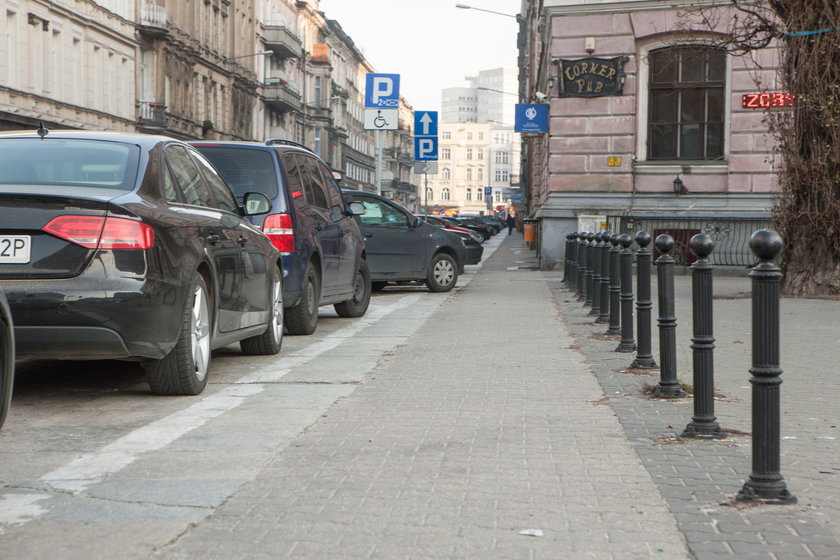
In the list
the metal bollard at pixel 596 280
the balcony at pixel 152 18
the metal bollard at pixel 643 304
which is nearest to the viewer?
the metal bollard at pixel 643 304

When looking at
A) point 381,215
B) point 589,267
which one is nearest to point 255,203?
point 589,267

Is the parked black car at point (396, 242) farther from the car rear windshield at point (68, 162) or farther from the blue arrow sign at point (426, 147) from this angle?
the blue arrow sign at point (426, 147)

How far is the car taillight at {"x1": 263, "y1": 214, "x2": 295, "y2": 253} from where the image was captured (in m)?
11.1

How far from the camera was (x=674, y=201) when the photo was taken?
2744 centimetres

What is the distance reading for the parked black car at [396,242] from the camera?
1895 cm

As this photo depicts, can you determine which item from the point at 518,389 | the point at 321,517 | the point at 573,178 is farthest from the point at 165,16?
the point at 321,517

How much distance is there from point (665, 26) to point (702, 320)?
22.4 m

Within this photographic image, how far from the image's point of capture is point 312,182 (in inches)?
488

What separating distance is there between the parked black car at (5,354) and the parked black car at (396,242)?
13.1 metres

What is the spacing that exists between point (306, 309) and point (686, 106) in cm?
1756

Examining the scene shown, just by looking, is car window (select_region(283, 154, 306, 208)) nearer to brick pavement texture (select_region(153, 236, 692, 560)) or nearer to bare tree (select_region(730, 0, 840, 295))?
brick pavement texture (select_region(153, 236, 692, 560))

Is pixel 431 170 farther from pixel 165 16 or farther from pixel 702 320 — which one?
pixel 702 320

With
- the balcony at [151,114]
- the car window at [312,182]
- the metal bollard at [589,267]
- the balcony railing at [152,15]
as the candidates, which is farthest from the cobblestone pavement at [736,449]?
the balcony railing at [152,15]

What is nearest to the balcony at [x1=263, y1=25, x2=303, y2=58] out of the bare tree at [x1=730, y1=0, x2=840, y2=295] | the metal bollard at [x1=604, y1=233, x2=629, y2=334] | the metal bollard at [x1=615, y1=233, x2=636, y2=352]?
the bare tree at [x1=730, y1=0, x2=840, y2=295]
